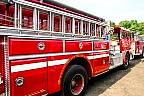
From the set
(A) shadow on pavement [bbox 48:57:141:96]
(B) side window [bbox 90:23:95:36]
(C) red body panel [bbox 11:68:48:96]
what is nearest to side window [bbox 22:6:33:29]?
(C) red body panel [bbox 11:68:48:96]

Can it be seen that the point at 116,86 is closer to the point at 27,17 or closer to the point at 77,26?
the point at 77,26

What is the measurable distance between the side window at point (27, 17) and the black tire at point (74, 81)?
1.47 meters

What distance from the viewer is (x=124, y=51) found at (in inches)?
406

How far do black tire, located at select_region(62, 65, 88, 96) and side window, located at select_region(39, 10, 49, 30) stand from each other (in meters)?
1.18

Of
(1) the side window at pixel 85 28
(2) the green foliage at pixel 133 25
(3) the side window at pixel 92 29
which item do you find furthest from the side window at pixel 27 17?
(2) the green foliage at pixel 133 25

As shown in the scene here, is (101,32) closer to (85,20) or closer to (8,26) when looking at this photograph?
(85,20)

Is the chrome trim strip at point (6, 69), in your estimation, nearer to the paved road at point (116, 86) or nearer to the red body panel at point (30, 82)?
the red body panel at point (30, 82)

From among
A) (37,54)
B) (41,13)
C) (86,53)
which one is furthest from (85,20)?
(37,54)

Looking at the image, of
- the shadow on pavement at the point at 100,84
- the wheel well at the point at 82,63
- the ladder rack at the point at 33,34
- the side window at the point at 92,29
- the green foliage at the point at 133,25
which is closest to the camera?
the ladder rack at the point at 33,34

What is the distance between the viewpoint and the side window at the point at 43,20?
446 centimetres

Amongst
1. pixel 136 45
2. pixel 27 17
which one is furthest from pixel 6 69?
pixel 136 45

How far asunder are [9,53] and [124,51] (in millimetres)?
7471

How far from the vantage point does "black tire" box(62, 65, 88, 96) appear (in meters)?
5.15

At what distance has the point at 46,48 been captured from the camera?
4.39 m
